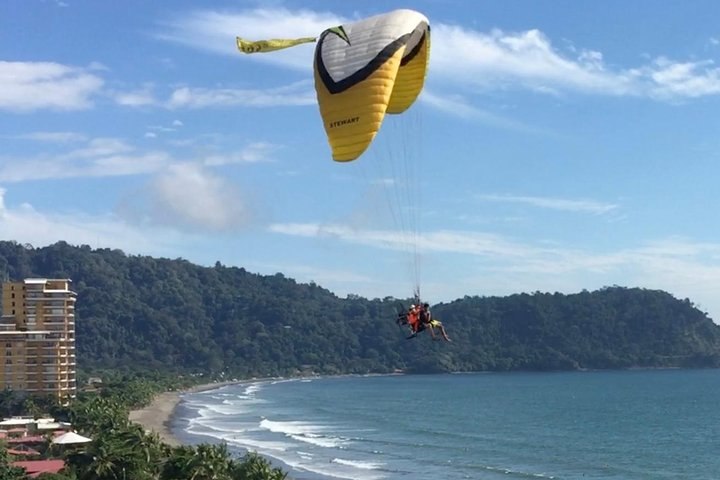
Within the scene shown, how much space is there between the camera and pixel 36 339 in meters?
89.2

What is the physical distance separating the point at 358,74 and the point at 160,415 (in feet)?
273

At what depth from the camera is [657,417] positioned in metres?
108

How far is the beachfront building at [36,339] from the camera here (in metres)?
87.9

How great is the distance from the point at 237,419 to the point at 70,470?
62017mm

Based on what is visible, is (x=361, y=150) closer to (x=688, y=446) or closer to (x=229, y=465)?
(x=229, y=465)

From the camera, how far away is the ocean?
6234 centimetres

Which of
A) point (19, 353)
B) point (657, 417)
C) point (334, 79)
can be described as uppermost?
point (334, 79)

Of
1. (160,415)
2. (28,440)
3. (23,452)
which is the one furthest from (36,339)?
(23,452)

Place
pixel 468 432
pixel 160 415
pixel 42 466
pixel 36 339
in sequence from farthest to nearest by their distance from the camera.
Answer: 1. pixel 160 415
2. pixel 36 339
3. pixel 468 432
4. pixel 42 466

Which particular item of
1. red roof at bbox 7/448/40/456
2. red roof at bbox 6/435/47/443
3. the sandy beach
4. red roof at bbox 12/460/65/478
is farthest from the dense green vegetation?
the sandy beach

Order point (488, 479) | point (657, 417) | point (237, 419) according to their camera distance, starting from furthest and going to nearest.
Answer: point (657, 417), point (237, 419), point (488, 479)

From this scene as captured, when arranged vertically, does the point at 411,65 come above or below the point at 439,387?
above

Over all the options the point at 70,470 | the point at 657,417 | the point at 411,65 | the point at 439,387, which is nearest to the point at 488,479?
the point at 70,470

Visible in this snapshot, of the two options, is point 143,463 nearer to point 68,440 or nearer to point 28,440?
point 68,440
